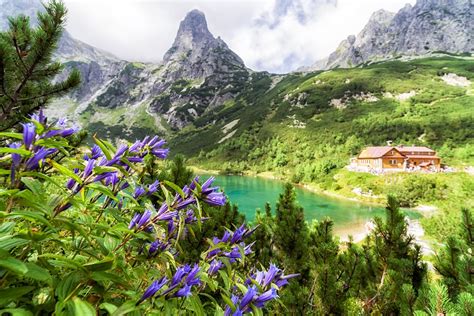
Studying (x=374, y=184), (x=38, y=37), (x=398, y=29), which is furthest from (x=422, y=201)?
(x=398, y=29)

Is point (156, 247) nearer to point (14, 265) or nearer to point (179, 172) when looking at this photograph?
point (14, 265)

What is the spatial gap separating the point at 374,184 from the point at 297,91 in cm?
10039

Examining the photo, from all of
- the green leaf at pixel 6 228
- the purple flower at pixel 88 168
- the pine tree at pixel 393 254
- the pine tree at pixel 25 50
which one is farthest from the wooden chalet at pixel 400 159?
the green leaf at pixel 6 228

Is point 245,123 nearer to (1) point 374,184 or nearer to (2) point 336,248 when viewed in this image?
(1) point 374,184

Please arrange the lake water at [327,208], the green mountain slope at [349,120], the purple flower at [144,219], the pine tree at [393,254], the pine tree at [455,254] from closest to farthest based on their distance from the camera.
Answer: the purple flower at [144,219] < the pine tree at [455,254] < the pine tree at [393,254] < the lake water at [327,208] < the green mountain slope at [349,120]

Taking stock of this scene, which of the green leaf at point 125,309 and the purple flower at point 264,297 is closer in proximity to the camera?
the green leaf at point 125,309

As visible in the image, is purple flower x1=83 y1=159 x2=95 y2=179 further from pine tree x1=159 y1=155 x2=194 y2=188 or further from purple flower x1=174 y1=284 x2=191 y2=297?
pine tree x1=159 y1=155 x2=194 y2=188

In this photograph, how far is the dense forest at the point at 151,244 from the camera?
1.12 meters

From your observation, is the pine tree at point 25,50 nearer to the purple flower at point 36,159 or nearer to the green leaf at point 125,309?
the purple flower at point 36,159

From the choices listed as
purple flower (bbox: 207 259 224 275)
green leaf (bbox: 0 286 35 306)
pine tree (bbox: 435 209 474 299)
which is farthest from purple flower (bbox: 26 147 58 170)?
pine tree (bbox: 435 209 474 299)

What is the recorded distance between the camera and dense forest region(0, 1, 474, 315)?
3.67ft

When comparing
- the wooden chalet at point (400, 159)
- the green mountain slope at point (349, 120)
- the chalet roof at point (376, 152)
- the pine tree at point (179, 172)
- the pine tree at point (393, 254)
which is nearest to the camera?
the pine tree at point (393, 254)

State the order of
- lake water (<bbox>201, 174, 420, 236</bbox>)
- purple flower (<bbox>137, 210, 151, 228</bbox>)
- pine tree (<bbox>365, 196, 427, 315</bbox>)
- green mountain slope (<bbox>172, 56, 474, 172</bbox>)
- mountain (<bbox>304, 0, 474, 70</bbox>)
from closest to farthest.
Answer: purple flower (<bbox>137, 210, 151, 228</bbox>)
pine tree (<bbox>365, 196, 427, 315</bbox>)
lake water (<bbox>201, 174, 420, 236</bbox>)
green mountain slope (<bbox>172, 56, 474, 172</bbox>)
mountain (<bbox>304, 0, 474, 70</bbox>)

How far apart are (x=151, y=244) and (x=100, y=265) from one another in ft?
1.24
